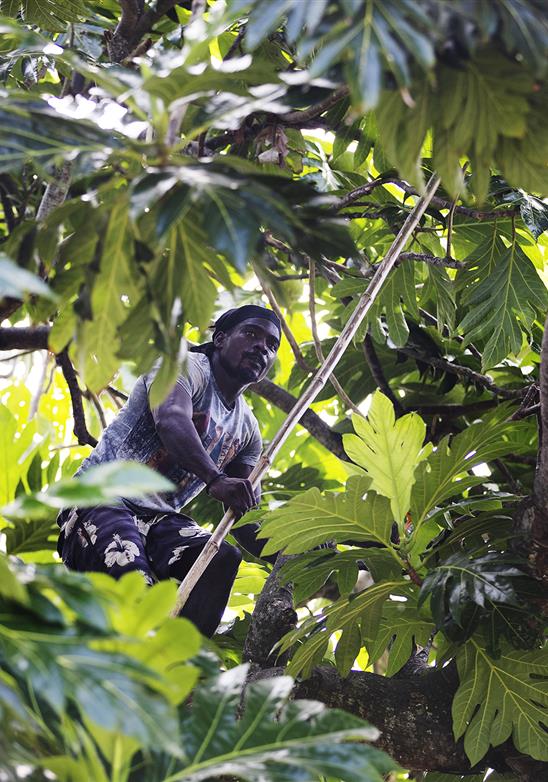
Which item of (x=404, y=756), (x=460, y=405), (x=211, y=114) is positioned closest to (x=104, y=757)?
(x=211, y=114)

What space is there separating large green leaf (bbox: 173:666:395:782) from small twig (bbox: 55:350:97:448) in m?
1.49

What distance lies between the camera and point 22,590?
1.04 meters

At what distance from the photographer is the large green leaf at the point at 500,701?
2.10m

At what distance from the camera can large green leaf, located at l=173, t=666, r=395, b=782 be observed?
1200 mm

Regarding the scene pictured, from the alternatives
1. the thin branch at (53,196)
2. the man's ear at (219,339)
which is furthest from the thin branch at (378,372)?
the thin branch at (53,196)

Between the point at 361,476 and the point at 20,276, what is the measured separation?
3.67 feet

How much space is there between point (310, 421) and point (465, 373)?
0.54 metres

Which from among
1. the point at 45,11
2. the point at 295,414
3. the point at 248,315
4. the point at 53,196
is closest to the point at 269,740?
the point at 295,414

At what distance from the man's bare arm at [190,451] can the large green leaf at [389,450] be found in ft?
0.83

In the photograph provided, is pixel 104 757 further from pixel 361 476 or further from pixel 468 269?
pixel 468 269

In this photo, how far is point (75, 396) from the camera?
2.81m

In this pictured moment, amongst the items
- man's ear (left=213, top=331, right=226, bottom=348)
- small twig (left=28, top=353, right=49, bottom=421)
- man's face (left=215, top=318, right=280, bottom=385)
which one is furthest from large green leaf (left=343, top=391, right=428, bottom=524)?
small twig (left=28, top=353, right=49, bottom=421)

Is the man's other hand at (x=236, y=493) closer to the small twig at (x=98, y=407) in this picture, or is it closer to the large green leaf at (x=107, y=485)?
the small twig at (x=98, y=407)

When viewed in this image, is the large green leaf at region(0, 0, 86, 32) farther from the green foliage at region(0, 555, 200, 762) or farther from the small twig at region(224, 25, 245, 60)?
the green foliage at region(0, 555, 200, 762)
